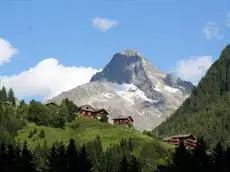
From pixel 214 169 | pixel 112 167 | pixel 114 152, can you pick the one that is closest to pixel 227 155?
pixel 214 169

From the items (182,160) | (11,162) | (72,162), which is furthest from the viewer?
(182,160)

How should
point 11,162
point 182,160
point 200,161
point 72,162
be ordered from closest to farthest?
point 72,162, point 11,162, point 182,160, point 200,161

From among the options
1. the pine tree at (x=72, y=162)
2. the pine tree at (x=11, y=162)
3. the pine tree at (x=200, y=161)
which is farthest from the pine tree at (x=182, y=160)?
the pine tree at (x=11, y=162)

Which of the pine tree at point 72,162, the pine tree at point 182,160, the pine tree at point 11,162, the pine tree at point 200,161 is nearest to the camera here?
the pine tree at point 11,162

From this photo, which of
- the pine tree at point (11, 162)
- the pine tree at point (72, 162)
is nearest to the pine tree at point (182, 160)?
the pine tree at point (72, 162)

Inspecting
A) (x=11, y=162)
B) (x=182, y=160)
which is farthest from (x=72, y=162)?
(x=182, y=160)

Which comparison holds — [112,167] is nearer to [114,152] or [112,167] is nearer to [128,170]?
[114,152]

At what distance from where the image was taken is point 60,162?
373 feet

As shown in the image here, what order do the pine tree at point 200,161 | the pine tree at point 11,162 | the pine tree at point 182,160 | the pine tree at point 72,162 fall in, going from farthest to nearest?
the pine tree at point 182,160, the pine tree at point 200,161, the pine tree at point 72,162, the pine tree at point 11,162

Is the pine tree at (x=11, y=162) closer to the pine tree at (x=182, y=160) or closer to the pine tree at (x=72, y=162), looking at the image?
the pine tree at (x=72, y=162)

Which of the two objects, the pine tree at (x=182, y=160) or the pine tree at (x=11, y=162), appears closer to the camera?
the pine tree at (x=11, y=162)

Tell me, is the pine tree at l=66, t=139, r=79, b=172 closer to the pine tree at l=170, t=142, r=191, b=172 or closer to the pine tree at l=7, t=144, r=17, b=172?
the pine tree at l=7, t=144, r=17, b=172

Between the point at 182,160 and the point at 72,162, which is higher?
the point at 182,160

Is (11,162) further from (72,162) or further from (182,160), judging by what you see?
(182,160)
